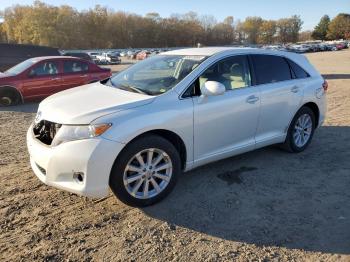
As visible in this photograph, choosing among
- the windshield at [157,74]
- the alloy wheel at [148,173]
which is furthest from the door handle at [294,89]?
the alloy wheel at [148,173]

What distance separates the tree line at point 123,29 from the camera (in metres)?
111

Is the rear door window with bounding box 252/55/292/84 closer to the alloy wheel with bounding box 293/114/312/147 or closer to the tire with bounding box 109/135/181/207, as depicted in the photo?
the alloy wheel with bounding box 293/114/312/147

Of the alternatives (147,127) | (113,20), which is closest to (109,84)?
(147,127)

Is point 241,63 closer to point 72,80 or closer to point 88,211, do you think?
point 88,211

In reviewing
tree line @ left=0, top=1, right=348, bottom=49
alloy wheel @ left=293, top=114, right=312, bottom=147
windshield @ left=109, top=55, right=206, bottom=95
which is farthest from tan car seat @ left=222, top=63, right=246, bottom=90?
tree line @ left=0, top=1, right=348, bottom=49

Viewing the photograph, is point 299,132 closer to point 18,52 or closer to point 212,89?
point 212,89

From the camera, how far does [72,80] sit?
A: 39.2 feet

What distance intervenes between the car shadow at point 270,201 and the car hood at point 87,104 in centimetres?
118

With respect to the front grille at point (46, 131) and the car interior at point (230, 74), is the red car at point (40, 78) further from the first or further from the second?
the car interior at point (230, 74)

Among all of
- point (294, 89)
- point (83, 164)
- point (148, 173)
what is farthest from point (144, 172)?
point (294, 89)

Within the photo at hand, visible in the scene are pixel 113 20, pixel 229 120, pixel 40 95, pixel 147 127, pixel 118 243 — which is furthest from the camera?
pixel 113 20

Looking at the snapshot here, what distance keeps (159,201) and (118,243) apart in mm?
880

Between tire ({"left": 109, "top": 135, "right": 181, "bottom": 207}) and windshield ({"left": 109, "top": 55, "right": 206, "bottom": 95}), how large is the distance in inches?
27.2

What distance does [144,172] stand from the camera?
4.06 meters
